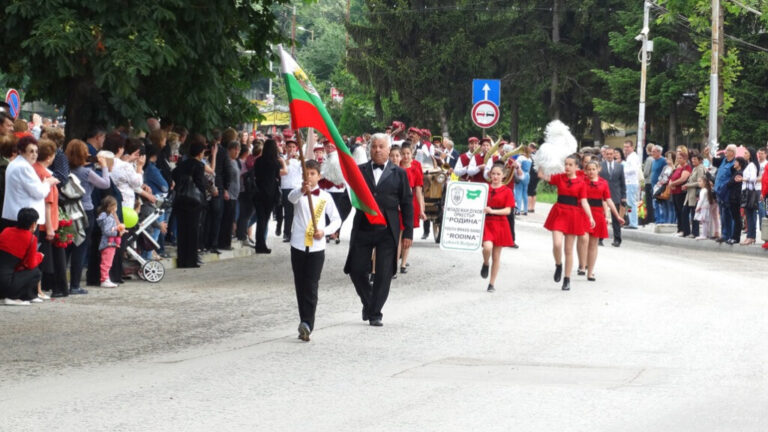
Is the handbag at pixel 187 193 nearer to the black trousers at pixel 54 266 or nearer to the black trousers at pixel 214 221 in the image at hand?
the black trousers at pixel 214 221

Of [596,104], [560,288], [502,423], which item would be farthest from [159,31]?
[596,104]

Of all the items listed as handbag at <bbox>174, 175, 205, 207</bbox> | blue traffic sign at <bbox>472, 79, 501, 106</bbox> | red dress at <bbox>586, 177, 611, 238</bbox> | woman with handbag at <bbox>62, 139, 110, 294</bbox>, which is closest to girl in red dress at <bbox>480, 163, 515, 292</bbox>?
red dress at <bbox>586, 177, 611, 238</bbox>

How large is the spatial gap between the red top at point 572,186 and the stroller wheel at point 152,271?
5228 millimetres

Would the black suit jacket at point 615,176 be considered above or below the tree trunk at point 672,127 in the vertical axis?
below

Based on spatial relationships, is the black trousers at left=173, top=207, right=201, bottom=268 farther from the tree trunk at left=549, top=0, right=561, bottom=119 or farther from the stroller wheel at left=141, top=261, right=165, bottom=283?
the tree trunk at left=549, top=0, right=561, bottom=119

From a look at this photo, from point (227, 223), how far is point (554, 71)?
39.5m

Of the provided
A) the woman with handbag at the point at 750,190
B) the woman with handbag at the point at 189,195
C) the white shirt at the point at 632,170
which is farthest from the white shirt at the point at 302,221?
the white shirt at the point at 632,170

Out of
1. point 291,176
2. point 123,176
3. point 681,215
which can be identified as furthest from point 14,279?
point 681,215

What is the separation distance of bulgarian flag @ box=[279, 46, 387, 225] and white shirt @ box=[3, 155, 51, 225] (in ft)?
10.9

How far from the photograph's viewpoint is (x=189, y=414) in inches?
325

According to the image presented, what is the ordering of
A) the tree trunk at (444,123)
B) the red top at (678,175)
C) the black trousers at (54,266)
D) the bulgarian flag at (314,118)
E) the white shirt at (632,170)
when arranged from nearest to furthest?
1. the bulgarian flag at (314,118)
2. the black trousers at (54,266)
3. the red top at (678,175)
4. the white shirt at (632,170)
5. the tree trunk at (444,123)

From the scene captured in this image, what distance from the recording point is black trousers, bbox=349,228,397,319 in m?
13.0

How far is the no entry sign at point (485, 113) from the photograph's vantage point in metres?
28.9

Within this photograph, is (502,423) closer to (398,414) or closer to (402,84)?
(398,414)
